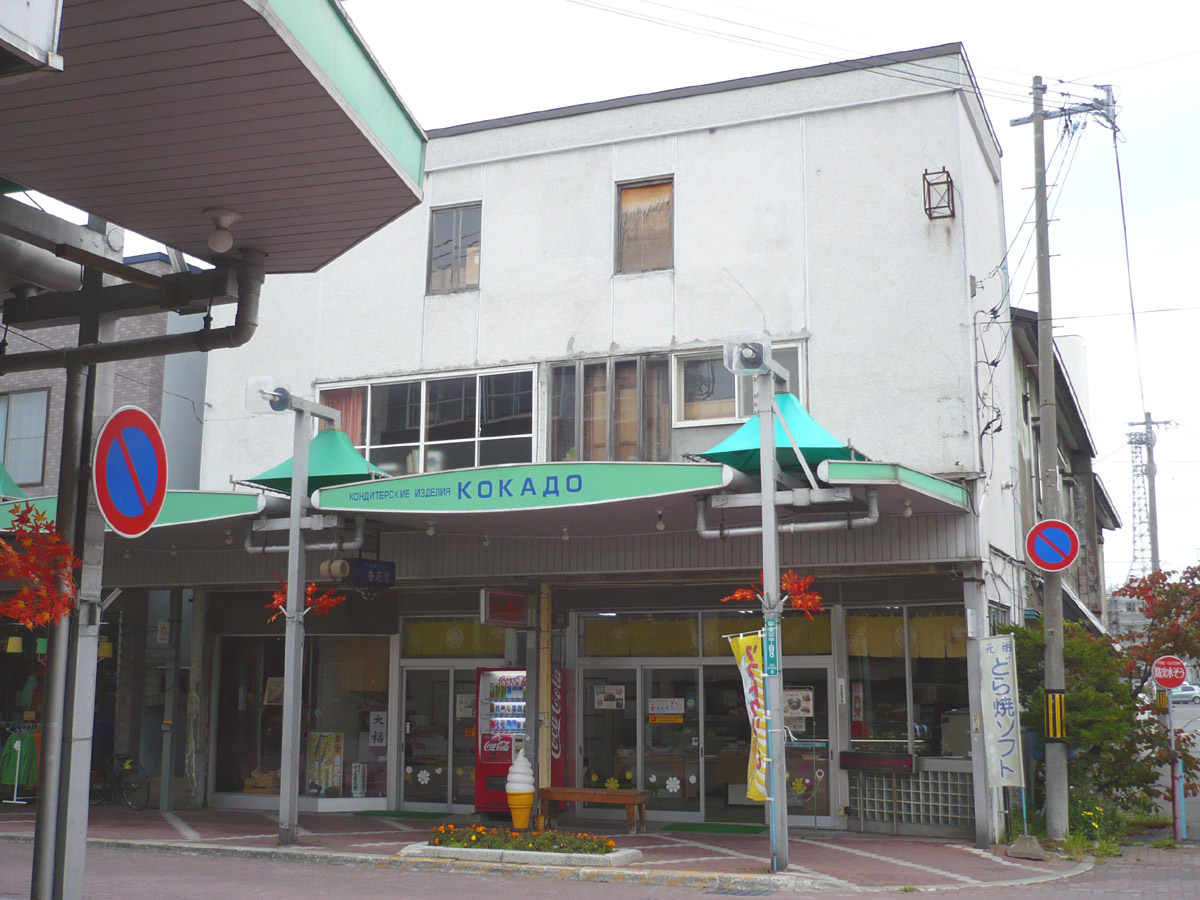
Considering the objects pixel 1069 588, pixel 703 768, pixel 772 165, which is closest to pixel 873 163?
pixel 772 165

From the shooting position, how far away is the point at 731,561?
16.2 metres

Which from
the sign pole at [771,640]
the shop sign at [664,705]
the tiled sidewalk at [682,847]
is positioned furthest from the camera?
the shop sign at [664,705]

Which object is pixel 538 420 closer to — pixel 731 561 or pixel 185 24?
pixel 731 561

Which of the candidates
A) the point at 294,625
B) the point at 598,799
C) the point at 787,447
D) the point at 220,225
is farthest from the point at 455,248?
the point at 220,225

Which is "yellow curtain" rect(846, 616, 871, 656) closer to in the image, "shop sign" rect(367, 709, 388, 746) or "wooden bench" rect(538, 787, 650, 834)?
"wooden bench" rect(538, 787, 650, 834)

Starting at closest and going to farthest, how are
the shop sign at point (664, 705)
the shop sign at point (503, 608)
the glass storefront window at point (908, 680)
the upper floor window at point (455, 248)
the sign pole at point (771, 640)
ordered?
1. the sign pole at point (771, 640)
2. the glass storefront window at point (908, 680)
3. the shop sign at point (503, 608)
4. the shop sign at point (664, 705)
5. the upper floor window at point (455, 248)

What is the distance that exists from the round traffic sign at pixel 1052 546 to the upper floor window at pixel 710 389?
3970 mm

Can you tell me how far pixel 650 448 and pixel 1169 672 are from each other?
7691 mm

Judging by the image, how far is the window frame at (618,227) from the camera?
1773 centimetres

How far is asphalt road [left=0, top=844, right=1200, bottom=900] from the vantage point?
11.4 m

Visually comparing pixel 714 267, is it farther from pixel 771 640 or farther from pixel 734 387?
pixel 771 640

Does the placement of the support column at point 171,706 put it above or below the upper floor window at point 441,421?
below

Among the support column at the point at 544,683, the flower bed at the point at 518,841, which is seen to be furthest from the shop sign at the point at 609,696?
the flower bed at the point at 518,841

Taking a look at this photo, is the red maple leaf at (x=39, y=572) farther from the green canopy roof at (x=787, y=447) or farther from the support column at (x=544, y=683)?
the support column at (x=544, y=683)
